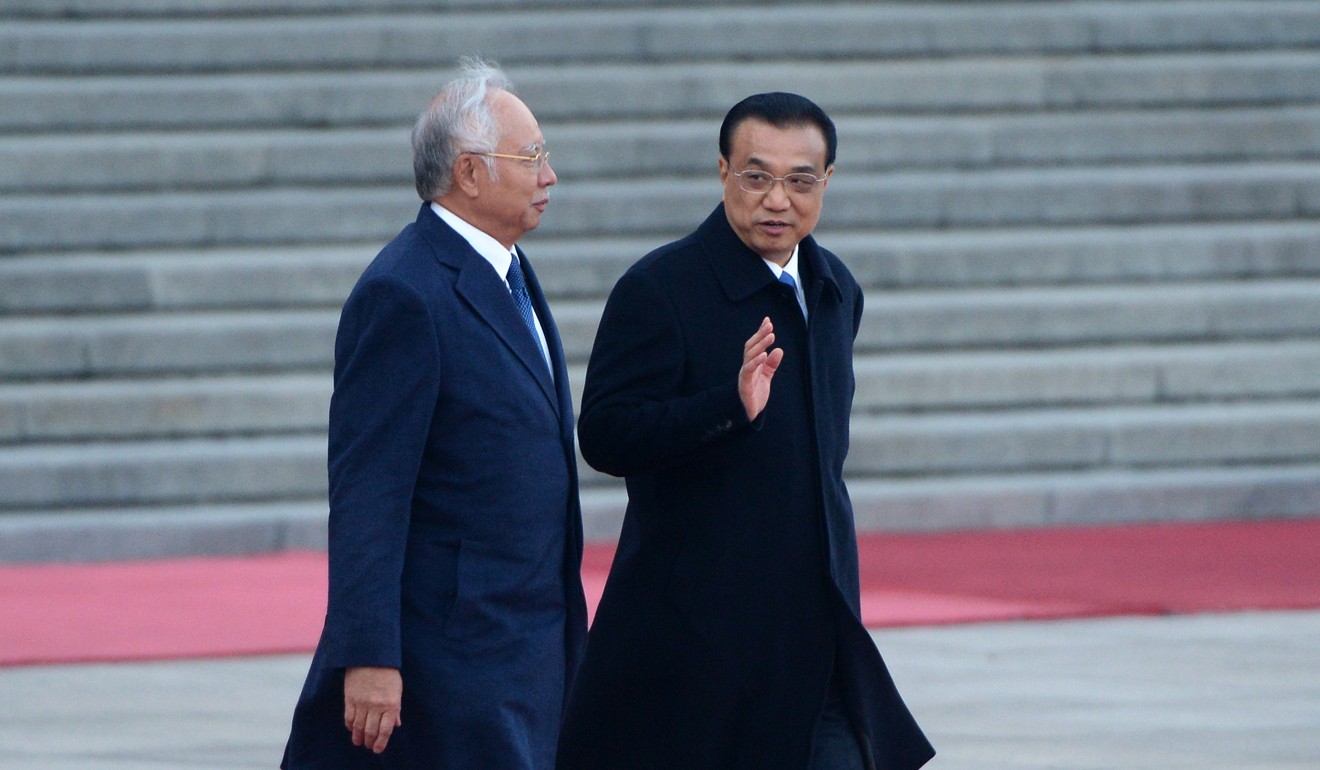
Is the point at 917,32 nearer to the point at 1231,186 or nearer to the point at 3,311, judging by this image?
the point at 1231,186

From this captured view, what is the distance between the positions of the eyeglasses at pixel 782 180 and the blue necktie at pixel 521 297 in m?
0.41

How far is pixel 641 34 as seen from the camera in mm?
13383

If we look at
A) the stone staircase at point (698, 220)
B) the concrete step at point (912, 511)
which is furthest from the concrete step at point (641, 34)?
the concrete step at point (912, 511)

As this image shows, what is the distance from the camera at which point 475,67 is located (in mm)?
4000

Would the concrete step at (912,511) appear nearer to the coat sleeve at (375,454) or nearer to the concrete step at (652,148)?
the concrete step at (652,148)

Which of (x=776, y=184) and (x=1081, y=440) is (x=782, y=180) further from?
(x=1081, y=440)

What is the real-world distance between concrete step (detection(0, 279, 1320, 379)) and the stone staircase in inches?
0.7

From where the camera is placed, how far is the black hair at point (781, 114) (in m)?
3.90

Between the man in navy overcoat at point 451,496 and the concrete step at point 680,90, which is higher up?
the concrete step at point 680,90

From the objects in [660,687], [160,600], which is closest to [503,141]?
[660,687]

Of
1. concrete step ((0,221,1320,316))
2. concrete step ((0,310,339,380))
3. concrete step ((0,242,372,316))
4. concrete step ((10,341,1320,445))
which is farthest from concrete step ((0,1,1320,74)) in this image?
concrete step ((10,341,1320,445))

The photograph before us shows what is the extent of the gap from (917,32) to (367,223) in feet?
11.6

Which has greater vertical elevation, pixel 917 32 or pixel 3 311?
pixel 917 32

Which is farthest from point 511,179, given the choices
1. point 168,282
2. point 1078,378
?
point 1078,378
